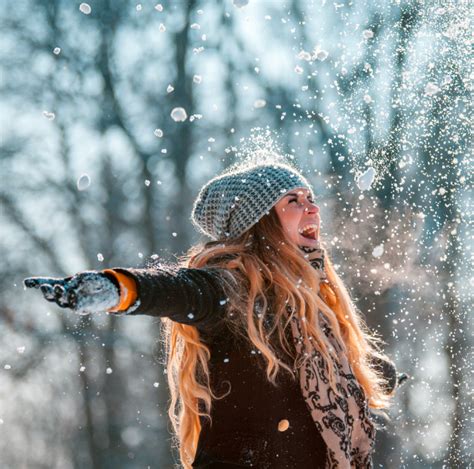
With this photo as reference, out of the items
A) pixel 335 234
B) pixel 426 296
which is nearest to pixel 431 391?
pixel 426 296

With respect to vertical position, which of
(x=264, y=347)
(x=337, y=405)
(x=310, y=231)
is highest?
(x=310, y=231)

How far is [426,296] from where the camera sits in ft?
38.8

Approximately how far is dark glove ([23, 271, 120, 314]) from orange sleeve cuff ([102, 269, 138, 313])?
20 millimetres

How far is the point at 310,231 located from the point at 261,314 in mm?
540

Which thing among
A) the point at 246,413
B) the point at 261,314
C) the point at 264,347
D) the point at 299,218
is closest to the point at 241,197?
the point at 299,218

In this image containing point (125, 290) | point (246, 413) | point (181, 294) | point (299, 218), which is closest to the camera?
point (125, 290)

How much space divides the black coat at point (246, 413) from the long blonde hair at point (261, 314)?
0.13 ft

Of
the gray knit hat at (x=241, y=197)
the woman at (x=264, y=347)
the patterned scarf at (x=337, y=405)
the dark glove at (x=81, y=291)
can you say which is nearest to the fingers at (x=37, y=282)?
the dark glove at (x=81, y=291)

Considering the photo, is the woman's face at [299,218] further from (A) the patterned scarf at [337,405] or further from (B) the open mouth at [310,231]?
(A) the patterned scarf at [337,405]

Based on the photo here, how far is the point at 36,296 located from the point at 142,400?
2.06m

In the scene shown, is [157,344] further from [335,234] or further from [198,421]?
[198,421]

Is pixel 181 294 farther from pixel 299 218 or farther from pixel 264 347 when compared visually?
pixel 299 218

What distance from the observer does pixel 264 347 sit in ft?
9.41

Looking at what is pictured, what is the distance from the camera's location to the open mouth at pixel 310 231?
10.9ft
